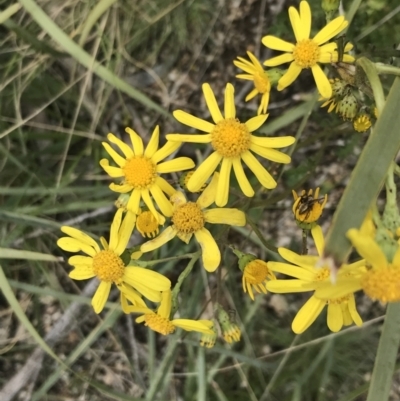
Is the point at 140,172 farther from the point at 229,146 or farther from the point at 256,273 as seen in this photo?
the point at 256,273

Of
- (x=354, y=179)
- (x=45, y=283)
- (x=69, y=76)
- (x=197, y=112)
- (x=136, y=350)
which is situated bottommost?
(x=136, y=350)

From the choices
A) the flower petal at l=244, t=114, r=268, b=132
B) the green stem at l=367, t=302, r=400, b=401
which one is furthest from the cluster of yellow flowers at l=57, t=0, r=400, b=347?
the green stem at l=367, t=302, r=400, b=401

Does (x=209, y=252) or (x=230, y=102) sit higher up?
(x=230, y=102)

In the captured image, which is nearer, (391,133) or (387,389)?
(391,133)

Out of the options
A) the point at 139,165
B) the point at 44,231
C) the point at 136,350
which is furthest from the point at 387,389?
the point at 44,231

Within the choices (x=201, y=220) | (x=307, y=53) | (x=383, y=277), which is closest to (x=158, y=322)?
(x=201, y=220)

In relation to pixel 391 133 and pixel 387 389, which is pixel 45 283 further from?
pixel 391 133

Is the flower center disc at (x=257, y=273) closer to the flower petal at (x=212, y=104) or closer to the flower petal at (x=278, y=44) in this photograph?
the flower petal at (x=212, y=104)
